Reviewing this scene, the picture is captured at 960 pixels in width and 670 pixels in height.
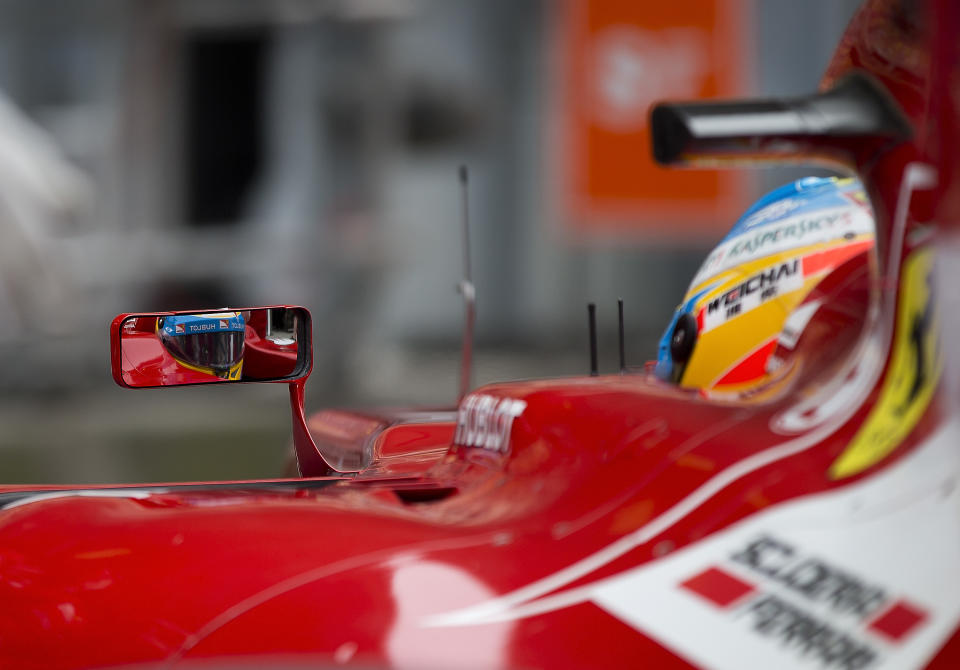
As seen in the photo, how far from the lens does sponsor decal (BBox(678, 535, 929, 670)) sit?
69cm

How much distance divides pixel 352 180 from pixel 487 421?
31.6 feet

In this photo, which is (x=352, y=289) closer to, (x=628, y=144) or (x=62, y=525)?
(x=628, y=144)

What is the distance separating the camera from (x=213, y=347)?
1177 mm

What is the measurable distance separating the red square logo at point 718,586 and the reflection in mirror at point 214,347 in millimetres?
597

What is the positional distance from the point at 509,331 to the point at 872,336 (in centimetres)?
1090

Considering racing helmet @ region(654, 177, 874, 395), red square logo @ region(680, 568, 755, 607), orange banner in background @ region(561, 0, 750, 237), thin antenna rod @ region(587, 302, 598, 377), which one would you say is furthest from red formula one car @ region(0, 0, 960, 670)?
orange banner in background @ region(561, 0, 750, 237)

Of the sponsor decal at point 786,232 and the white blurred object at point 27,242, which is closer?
the sponsor decal at point 786,232

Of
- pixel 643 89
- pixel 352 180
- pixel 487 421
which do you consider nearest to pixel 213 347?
pixel 487 421

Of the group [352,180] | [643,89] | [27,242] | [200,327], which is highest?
[643,89]

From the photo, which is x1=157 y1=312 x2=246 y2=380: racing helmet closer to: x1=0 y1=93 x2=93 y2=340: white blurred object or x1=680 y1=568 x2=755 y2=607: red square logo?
x1=680 y1=568 x2=755 y2=607: red square logo

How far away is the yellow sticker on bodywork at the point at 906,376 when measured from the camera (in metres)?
0.73

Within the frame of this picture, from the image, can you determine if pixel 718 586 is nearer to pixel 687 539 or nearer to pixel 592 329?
pixel 687 539

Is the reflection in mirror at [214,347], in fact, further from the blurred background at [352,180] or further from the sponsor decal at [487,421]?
the blurred background at [352,180]

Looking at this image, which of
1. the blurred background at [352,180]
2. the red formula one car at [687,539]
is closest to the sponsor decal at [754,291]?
the red formula one car at [687,539]
